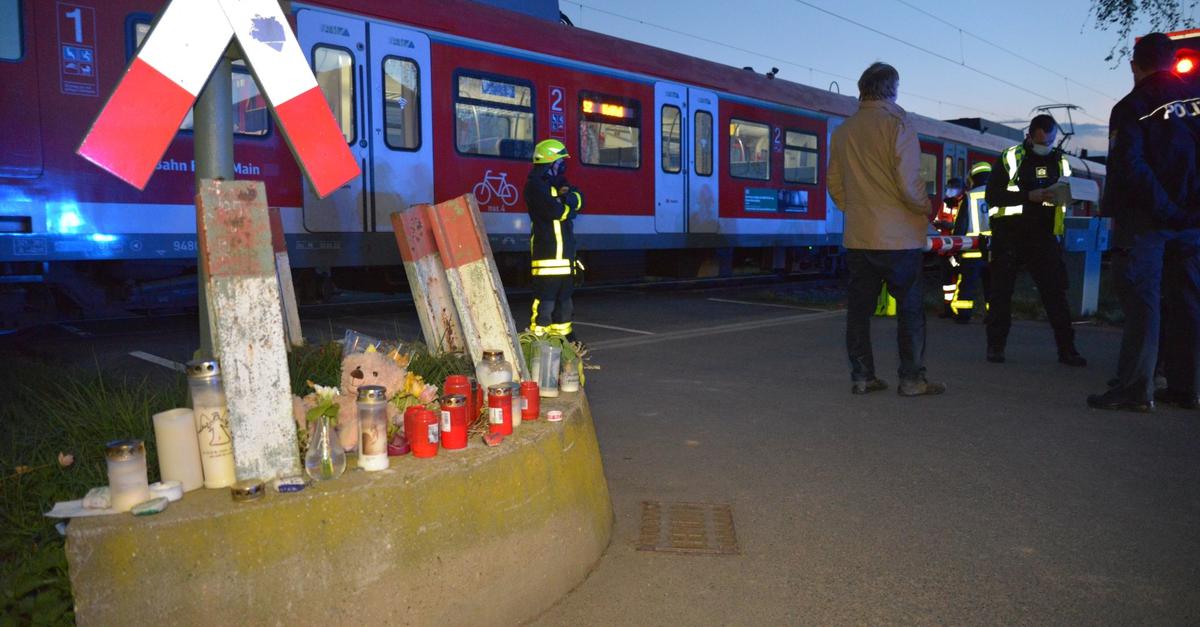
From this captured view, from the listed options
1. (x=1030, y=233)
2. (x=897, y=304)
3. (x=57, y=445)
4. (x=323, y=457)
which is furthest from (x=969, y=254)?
(x=57, y=445)

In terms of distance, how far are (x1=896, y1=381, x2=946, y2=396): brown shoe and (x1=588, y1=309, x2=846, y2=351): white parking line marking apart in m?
2.64

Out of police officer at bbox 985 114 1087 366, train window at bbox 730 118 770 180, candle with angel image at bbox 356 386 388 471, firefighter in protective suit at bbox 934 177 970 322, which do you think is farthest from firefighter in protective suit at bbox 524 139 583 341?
train window at bbox 730 118 770 180

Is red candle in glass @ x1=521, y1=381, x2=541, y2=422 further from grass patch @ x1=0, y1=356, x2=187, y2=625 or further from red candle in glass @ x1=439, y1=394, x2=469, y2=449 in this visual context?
grass patch @ x1=0, y1=356, x2=187, y2=625

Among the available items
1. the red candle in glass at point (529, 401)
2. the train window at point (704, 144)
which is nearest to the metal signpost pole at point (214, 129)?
the red candle in glass at point (529, 401)

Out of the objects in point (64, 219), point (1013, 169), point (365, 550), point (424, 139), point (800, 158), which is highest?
point (800, 158)

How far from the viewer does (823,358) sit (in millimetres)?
7379

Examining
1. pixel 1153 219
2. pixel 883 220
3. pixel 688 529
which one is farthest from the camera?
pixel 883 220

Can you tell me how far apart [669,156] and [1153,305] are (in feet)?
28.0

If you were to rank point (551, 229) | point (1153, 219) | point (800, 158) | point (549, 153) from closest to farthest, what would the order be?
point (1153, 219), point (549, 153), point (551, 229), point (800, 158)

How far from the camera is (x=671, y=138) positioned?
13.2 metres

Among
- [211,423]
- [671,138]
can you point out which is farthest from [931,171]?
[211,423]

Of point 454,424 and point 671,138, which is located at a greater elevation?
point 671,138

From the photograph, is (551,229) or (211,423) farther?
(551,229)

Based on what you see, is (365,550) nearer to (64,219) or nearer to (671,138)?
(64,219)
